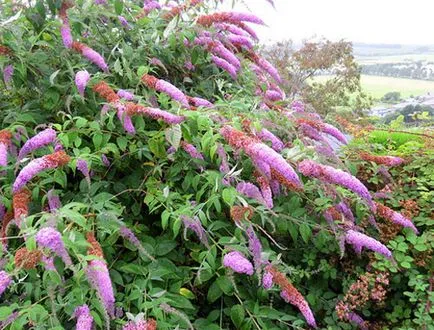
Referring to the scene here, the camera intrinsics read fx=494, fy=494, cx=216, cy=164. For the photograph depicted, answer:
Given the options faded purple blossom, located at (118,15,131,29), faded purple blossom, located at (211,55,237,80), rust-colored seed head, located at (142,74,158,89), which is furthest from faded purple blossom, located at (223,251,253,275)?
faded purple blossom, located at (118,15,131,29)

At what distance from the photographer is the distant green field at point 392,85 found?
908cm

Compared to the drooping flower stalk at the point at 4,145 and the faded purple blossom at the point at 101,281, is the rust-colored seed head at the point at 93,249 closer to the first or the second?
the faded purple blossom at the point at 101,281

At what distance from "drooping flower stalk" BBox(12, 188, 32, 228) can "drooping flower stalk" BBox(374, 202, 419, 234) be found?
1512mm

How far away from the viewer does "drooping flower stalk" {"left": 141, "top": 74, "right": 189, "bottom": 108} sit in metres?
2.19

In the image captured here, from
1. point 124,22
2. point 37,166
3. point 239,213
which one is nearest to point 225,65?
point 124,22

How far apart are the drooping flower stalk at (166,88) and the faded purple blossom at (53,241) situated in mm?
952

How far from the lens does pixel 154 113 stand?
200 centimetres

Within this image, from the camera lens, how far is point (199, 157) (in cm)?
208

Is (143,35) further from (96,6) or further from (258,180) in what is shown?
(258,180)

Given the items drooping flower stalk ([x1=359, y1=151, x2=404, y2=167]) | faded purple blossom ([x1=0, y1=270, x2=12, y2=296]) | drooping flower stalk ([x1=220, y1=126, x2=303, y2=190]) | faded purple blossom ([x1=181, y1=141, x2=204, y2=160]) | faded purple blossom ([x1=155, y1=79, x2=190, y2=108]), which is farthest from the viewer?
drooping flower stalk ([x1=359, y1=151, x2=404, y2=167])

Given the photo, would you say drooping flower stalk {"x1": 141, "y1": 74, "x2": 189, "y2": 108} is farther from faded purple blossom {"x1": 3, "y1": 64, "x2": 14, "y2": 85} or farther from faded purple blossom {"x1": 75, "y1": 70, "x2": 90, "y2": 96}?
faded purple blossom {"x1": 3, "y1": 64, "x2": 14, "y2": 85}

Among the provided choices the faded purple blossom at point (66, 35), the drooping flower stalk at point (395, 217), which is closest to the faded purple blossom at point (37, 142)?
the faded purple blossom at point (66, 35)

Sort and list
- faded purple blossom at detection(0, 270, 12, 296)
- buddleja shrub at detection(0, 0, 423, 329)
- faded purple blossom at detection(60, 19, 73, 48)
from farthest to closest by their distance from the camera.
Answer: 1. faded purple blossom at detection(60, 19, 73, 48)
2. buddleja shrub at detection(0, 0, 423, 329)
3. faded purple blossom at detection(0, 270, 12, 296)

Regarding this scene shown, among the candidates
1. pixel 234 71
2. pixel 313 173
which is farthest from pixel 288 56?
pixel 313 173
